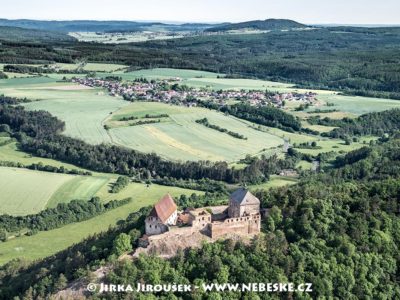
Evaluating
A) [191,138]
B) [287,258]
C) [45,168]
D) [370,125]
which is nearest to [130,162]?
[45,168]

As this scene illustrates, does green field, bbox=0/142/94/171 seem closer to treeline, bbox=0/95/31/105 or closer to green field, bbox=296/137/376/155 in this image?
treeline, bbox=0/95/31/105

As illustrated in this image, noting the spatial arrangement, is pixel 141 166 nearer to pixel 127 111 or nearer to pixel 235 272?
pixel 127 111

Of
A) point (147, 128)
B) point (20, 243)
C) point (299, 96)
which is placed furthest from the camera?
point (299, 96)

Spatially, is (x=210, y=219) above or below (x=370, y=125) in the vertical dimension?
above

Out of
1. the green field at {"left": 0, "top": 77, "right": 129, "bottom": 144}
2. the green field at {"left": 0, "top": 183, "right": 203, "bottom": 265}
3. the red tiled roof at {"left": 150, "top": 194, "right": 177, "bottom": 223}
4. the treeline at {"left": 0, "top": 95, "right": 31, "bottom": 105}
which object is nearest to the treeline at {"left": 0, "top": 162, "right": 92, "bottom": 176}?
the green field at {"left": 0, "top": 183, "right": 203, "bottom": 265}

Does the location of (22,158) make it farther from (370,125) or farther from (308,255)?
(370,125)

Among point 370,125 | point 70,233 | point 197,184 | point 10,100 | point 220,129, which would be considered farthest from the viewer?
point 10,100

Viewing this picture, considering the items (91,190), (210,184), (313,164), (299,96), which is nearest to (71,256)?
(91,190)
